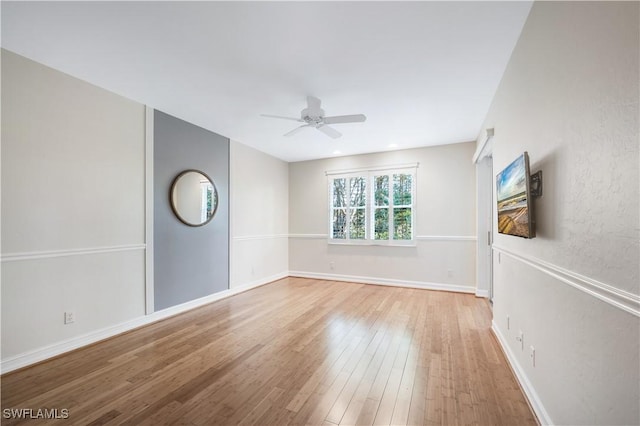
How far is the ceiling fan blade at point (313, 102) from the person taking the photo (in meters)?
2.92

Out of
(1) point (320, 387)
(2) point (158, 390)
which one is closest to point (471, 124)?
(1) point (320, 387)

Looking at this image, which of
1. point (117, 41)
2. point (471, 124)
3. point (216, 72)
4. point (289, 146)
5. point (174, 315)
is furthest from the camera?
point (289, 146)

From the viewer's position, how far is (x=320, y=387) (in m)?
1.99

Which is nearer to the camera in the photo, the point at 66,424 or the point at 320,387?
the point at 66,424

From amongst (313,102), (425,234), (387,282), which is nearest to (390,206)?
(425,234)

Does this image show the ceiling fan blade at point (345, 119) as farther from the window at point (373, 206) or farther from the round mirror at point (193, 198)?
the window at point (373, 206)

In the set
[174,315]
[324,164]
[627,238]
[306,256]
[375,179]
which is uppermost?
[324,164]

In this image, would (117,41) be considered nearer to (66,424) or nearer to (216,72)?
(216,72)

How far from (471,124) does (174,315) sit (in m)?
4.97

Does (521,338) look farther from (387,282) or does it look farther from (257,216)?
(257,216)

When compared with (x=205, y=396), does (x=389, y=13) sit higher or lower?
higher

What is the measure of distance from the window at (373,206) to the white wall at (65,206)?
3661 millimetres

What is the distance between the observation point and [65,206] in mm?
2576

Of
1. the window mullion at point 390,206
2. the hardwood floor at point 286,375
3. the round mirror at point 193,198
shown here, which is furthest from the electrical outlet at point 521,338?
the round mirror at point 193,198
